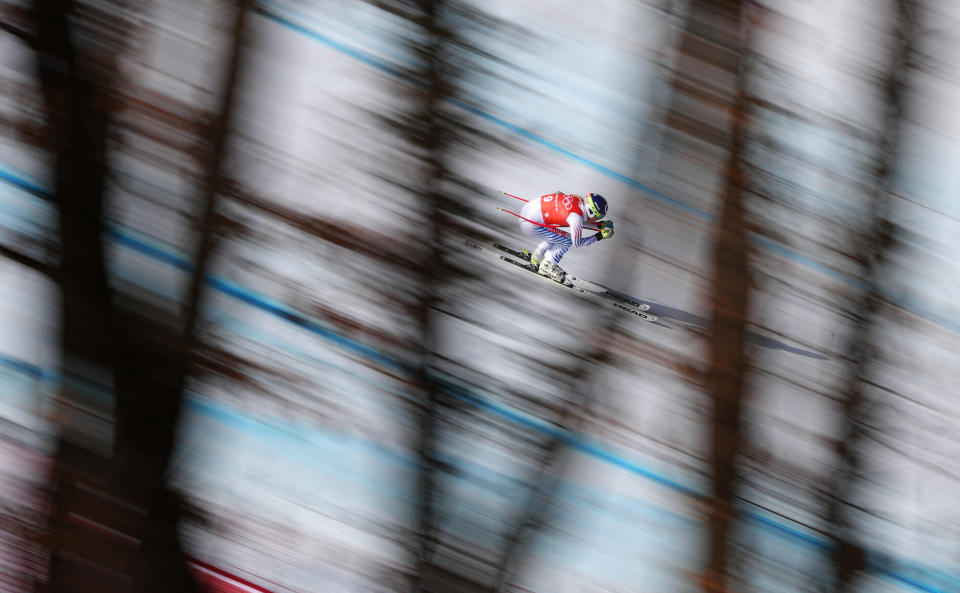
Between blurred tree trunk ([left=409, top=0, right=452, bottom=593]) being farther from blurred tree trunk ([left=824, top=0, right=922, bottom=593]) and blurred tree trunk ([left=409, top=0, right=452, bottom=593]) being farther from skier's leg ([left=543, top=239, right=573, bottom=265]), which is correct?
skier's leg ([left=543, top=239, right=573, bottom=265])

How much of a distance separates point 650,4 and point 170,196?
165 centimetres

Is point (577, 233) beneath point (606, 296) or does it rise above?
above

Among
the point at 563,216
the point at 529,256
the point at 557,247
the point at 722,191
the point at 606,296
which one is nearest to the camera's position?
the point at 722,191

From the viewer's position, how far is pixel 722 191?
195 cm

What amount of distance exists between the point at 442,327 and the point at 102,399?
790 mm

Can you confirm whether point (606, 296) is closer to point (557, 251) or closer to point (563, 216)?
point (563, 216)

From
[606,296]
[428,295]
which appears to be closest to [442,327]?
[428,295]

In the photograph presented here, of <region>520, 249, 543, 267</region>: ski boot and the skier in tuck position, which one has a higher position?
the skier in tuck position

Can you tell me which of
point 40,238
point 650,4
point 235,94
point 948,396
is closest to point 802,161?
point 650,4

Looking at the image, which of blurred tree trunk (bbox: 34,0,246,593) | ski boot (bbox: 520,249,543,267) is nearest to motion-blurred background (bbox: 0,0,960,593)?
blurred tree trunk (bbox: 34,0,246,593)

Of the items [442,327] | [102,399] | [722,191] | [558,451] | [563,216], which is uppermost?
[563,216]

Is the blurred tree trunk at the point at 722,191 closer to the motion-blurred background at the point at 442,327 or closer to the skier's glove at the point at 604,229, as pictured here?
the motion-blurred background at the point at 442,327

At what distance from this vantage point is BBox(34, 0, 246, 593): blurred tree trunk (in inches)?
61.8

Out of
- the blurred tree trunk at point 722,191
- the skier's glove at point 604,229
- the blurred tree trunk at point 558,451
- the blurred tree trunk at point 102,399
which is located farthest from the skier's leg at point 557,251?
the blurred tree trunk at point 102,399
